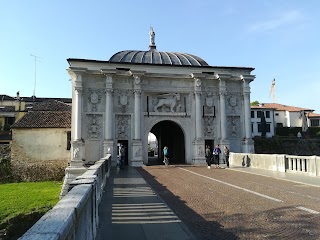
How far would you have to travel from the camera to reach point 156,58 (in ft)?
98.6

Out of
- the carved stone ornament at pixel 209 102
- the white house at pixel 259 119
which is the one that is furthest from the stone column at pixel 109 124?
the white house at pixel 259 119

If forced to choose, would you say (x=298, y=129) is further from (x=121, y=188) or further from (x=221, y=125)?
(x=121, y=188)

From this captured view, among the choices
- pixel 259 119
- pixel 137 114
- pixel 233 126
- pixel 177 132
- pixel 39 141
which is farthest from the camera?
pixel 259 119

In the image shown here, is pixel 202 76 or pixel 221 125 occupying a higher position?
pixel 202 76

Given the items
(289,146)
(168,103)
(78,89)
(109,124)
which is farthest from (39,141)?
(289,146)

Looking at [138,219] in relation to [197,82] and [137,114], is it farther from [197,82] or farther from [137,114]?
[197,82]

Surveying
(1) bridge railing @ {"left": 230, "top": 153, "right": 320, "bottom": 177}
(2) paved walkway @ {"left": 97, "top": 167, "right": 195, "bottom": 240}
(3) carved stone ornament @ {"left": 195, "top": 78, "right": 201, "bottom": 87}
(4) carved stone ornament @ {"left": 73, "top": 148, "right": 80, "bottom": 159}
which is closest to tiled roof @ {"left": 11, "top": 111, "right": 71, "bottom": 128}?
(4) carved stone ornament @ {"left": 73, "top": 148, "right": 80, "bottom": 159}

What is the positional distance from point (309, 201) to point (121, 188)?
262 inches

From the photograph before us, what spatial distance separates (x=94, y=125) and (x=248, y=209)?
62.0ft

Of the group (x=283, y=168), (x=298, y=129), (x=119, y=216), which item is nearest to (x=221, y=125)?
(x=283, y=168)

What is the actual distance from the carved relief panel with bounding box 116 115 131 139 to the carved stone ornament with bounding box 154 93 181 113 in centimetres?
285

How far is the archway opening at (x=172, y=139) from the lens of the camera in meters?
29.3

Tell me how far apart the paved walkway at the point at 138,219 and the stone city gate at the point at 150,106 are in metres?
14.6

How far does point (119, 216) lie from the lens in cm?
710
